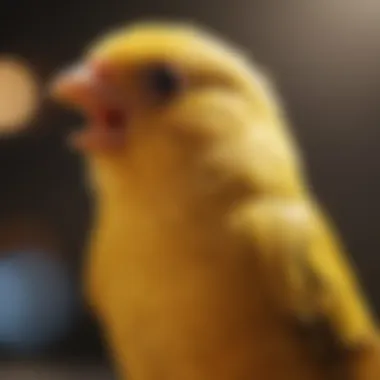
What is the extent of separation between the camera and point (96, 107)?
0.90 meters

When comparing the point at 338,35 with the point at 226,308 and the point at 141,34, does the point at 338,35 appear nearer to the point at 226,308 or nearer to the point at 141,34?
the point at 141,34

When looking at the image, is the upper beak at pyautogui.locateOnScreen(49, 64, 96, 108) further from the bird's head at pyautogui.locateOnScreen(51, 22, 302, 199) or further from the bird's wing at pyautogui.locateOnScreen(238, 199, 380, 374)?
the bird's wing at pyautogui.locateOnScreen(238, 199, 380, 374)

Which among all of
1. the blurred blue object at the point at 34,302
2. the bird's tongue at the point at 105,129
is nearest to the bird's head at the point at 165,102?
the bird's tongue at the point at 105,129

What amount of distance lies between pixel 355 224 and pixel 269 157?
0.38 feet

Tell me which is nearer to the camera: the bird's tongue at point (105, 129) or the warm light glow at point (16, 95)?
the bird's tongue at point (105, 129)

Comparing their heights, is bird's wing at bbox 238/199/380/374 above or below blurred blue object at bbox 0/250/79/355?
below

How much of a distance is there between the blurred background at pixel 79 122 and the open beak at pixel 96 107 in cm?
4

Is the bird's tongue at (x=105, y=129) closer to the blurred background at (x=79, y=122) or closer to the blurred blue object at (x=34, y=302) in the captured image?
the blurred background at (x=79, y=122)

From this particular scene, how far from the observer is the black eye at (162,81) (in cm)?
88

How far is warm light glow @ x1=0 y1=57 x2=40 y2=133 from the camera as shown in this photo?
99 centimetres

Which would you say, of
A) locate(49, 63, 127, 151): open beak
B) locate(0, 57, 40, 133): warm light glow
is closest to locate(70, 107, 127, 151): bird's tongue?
locate(49, 63, 127, 151): open beak

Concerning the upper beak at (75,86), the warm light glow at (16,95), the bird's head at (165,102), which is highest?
the warm light glow at (16,95)

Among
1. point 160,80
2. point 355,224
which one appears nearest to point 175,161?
point 160,80

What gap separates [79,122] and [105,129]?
0.05 m
